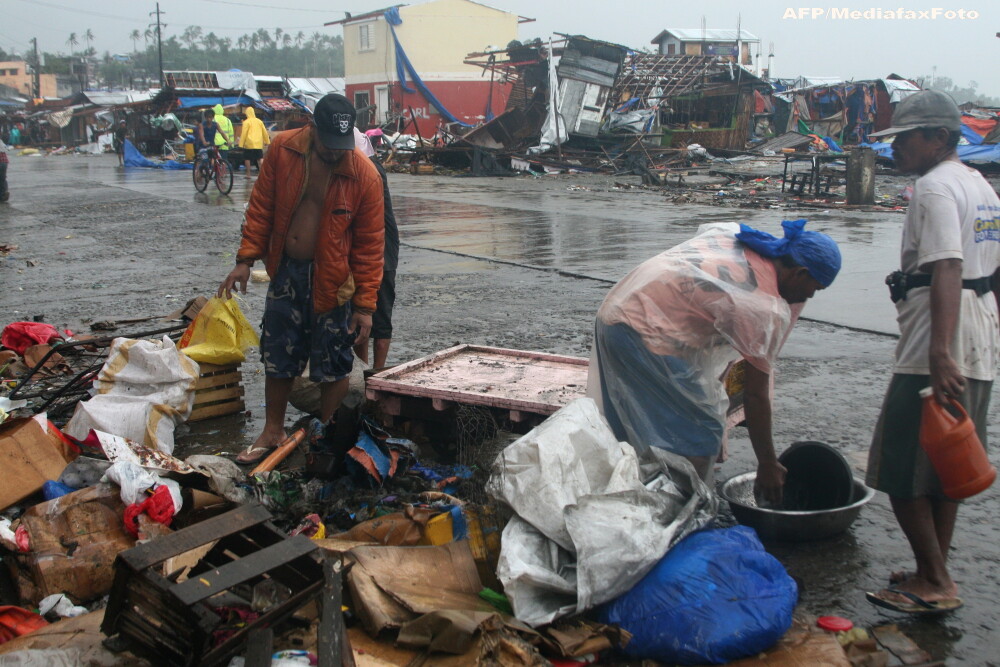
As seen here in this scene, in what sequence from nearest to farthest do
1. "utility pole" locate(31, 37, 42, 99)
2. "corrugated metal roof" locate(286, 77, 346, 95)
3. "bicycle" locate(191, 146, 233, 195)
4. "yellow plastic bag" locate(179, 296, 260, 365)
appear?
1. "yellow plastic bag" locate(179, 296, 260, 365)
2. "bicycle" locate(191, 146, 233, 195)
3. "corrugated metal roof" locate(286, 77, 346, 95)
4. "utility pole" locate(31, 37, 42, 99)

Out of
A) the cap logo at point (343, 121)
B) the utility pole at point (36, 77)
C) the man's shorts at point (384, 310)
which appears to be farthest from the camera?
the utility pole at point (36, 77)

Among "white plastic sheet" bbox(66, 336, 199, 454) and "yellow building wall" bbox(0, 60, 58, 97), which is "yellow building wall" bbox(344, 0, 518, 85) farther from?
"yellow building wall" bbox(0, 60, 58, 97)

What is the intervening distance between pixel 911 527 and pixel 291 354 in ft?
8.85

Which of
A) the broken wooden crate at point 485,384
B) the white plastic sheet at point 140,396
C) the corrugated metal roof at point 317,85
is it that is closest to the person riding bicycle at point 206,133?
the white plastic sheet at point 140,396

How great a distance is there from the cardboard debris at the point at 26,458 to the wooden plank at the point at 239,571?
4.58 ft

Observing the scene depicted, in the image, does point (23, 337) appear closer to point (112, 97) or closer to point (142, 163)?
point (142, 163)

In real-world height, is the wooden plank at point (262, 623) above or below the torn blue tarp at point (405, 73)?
below

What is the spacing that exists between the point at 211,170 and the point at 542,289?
40.6ft

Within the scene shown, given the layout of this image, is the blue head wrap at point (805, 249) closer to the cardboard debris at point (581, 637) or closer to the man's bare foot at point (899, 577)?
the man's bare foot at point (899, 577)

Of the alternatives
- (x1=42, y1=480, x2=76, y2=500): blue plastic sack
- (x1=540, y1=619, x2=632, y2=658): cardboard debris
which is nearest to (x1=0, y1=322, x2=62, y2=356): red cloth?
(x1=42, y1=480, x2=76, y2=500): blue plastic sack

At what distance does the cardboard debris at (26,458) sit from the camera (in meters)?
3.18

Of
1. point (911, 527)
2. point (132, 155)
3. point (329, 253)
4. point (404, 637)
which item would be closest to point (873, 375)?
point (911, 527)

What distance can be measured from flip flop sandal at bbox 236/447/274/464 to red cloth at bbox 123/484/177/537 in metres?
0.89

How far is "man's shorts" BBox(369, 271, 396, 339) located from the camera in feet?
16.0
